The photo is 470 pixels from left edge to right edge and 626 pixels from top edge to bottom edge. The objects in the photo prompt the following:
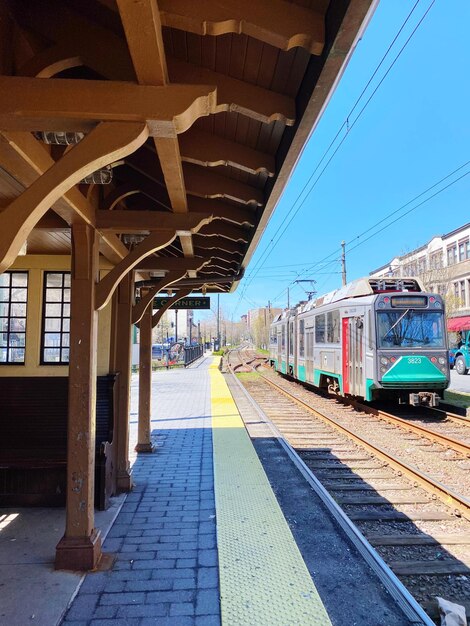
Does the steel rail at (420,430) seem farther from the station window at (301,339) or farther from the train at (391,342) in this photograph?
the station window at (301,339)

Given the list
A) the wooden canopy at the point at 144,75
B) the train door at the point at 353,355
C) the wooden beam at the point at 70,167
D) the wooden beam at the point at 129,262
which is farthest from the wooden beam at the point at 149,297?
the train door at the point at 353,355

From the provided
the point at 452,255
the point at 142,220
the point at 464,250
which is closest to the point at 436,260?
the point at 464,250

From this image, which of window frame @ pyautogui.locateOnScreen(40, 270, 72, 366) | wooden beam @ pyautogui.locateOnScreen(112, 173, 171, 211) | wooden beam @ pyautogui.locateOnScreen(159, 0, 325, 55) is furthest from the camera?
window frame @ pyautogui.locateOnScreen(40, 270, 72, 366)

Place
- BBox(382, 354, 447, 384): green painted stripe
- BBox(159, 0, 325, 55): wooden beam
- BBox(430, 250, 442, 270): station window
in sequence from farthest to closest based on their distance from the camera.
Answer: BBox(430, 250, 442, 270): station window < BBox(382, 354, 447, 384): green painted stripe < BBox(159, 0, 325, 55): wooden beam

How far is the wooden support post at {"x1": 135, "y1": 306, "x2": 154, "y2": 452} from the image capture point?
6.69 meters

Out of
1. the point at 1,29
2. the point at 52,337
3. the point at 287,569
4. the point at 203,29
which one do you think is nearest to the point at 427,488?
the point at 287,569

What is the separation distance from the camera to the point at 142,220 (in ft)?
Answer: 11.7

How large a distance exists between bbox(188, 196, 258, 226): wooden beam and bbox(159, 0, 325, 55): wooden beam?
2.10 metres

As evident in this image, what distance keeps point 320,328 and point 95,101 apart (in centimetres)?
1177

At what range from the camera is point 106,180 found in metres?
2.97

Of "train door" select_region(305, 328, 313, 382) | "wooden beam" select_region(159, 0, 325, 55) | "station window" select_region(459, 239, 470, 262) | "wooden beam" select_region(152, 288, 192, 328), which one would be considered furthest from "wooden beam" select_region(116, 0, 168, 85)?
"station window" select_region(459, 239, 470, 262)

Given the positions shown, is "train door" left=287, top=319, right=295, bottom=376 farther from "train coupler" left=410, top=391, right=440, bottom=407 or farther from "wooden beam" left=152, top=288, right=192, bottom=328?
"wooden beam" left=152, top=288, right=192, bottom=328

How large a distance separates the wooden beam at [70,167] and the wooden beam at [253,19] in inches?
20.0

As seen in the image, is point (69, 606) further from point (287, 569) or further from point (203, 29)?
point (203, 29)
